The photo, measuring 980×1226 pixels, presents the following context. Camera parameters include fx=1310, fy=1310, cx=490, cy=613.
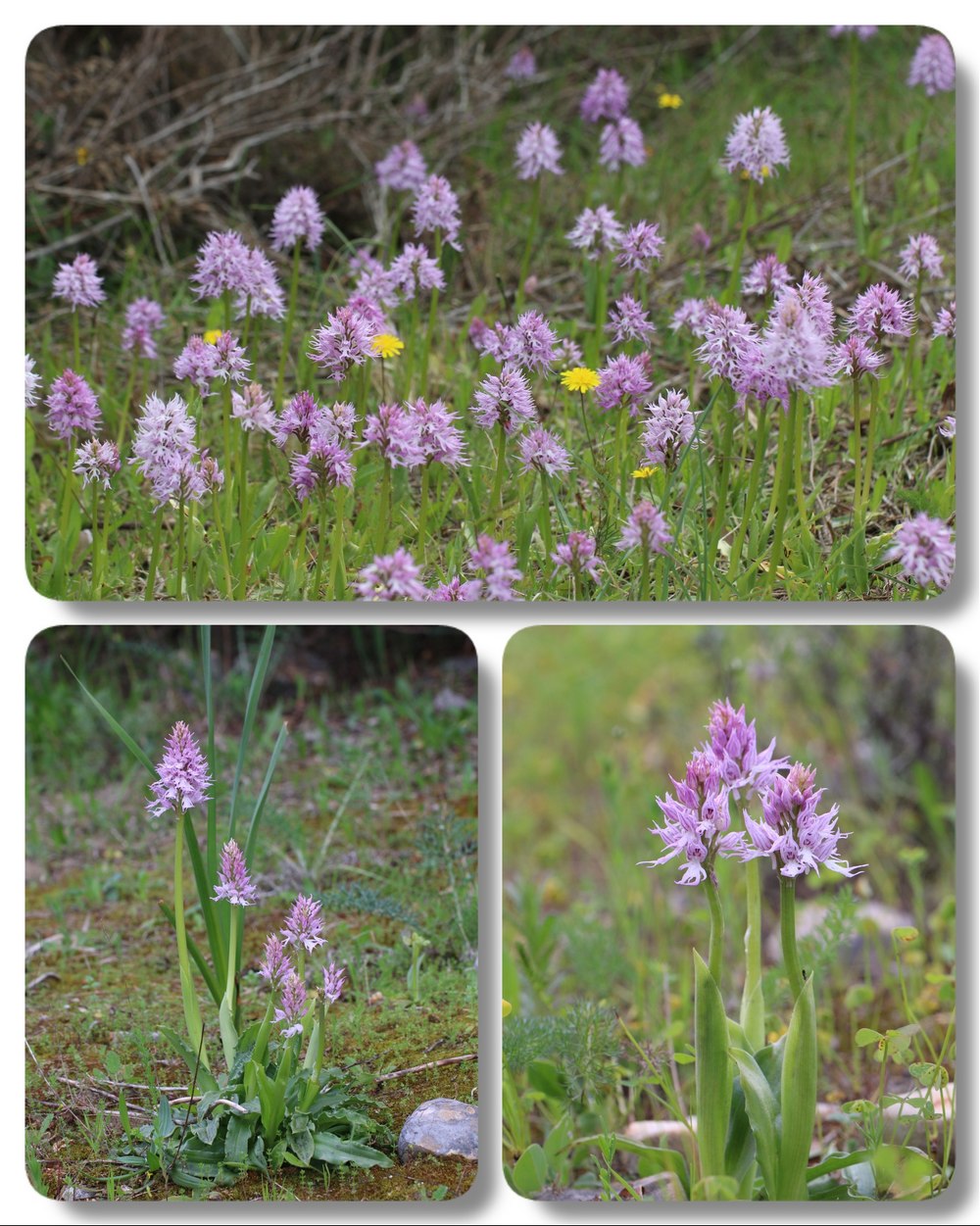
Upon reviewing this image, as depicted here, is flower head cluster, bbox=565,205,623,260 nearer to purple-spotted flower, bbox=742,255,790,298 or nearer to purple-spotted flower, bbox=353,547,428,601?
purple-spotted flower, bbox=742,255,790,298

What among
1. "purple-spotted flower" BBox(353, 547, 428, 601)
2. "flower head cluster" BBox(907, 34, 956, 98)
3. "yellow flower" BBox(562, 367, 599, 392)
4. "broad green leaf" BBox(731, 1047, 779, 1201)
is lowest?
"broad green leaf" BBox(731, 1047, 779, 1201)

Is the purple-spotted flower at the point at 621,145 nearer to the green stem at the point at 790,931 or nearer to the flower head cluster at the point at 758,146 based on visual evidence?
the flower head cluster at the point at 758,146

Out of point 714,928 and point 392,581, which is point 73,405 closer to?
point 392,581

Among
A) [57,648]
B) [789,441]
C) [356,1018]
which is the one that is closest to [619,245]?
[789,441]

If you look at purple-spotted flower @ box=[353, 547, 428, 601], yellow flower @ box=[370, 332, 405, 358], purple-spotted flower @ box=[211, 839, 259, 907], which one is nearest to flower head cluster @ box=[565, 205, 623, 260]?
yellow flower @ box=[370, 332, 405, 358]

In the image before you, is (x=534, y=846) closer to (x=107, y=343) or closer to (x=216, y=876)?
(x=216, y=876)

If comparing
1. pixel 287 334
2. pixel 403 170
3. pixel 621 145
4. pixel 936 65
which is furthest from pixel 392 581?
pixel 936 65

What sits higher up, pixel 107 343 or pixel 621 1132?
pixel 107 343
